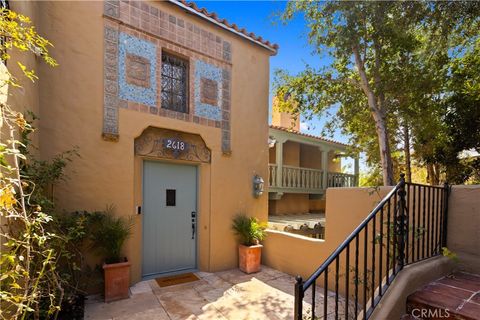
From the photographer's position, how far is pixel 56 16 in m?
4.60

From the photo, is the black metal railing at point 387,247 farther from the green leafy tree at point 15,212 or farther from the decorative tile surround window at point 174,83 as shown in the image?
the decorative tile surround window at point 174,83

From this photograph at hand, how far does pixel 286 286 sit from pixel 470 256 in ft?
10.4

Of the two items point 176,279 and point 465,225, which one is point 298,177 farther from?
point 465,225

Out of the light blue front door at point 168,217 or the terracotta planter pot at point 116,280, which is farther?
the light blue front door at point 168,217

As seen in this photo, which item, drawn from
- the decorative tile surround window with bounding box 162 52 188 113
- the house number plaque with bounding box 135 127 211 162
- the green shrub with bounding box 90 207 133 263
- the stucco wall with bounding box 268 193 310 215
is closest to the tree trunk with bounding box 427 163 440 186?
the stucco wall with bounding box 268 193 310 215

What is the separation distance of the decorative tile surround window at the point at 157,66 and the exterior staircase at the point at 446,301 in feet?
15.5

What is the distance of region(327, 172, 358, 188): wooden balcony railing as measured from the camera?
11977mm

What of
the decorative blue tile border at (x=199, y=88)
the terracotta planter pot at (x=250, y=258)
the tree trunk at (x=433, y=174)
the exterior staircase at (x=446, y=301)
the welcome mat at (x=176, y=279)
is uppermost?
the decorative blue tile border at (x=199, y=88)

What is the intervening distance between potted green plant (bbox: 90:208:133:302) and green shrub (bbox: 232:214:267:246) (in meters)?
2.69

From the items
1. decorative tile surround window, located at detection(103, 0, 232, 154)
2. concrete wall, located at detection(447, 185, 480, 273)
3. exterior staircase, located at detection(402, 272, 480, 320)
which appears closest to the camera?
exterior staircase, located at detection(402, 272, 480, 320)

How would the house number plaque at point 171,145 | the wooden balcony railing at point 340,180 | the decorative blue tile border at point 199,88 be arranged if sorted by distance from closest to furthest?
the house number plaque at point 171,145
the decorative blue tile border at point 199,88
the wooden balcony railing at point 340,180

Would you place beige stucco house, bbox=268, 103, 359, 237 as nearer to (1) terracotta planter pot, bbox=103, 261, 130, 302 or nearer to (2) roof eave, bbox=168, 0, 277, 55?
(2) roof eave, bbox=168, 0, 277, 55

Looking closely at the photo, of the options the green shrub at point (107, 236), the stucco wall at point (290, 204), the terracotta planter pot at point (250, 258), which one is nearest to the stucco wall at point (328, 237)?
the terracotta planter pot at point (250, 258)

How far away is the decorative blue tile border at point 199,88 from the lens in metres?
6.12
